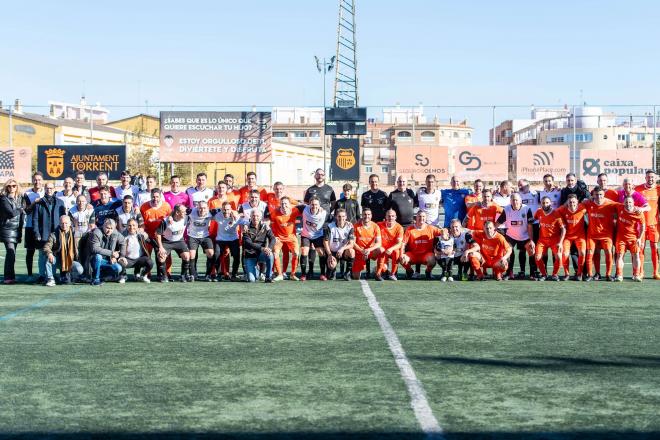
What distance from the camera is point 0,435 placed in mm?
5176

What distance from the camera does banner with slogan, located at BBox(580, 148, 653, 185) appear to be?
3397 cm

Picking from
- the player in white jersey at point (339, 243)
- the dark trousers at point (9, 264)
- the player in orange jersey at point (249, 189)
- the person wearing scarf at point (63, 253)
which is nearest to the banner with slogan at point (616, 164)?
the player in orange jersey at point (249, 189)

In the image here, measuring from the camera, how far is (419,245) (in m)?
14.2

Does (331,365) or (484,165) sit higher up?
(484,165)

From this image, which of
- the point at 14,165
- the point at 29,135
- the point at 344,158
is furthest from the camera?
the point at 29,135

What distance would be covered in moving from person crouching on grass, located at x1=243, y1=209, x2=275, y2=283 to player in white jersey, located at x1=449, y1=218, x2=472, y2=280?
2963mm

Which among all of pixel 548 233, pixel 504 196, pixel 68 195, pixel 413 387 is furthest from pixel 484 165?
pixel 413 387

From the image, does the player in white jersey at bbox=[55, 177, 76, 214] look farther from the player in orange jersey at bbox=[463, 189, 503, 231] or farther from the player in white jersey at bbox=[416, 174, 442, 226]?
the player in orange jersey at bbox=[463, 189, 503, 231]

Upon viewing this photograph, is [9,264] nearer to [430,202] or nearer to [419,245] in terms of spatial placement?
[419,245]

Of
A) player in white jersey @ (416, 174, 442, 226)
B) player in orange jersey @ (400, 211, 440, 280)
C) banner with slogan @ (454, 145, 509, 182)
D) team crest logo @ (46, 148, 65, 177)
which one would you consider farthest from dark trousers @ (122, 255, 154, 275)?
team crest logo @ (46, 148, 65, 177)

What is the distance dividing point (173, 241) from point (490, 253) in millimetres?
5137

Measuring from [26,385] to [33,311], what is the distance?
4.08 meters

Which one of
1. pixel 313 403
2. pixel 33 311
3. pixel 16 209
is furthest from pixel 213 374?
pixel 16 209

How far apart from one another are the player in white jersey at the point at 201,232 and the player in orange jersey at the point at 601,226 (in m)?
6.12
